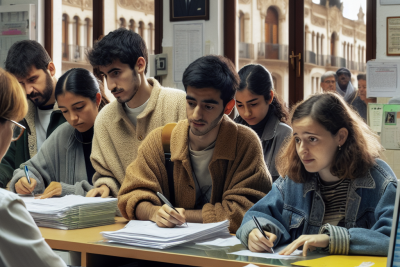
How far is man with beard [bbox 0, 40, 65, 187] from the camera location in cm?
321

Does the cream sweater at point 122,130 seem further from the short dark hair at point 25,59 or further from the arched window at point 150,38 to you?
the arched window at point 150,38

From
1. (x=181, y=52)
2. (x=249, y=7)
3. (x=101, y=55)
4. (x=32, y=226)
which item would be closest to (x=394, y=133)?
(x=249, y=7)

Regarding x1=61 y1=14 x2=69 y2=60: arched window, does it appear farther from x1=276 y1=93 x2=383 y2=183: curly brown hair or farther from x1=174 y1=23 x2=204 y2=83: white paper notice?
x1=276 y1=93 x2=383 y2=183: curly brown hair

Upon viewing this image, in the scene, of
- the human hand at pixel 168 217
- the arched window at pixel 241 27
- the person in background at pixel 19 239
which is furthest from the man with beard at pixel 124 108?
the arched window at pixel 241 27

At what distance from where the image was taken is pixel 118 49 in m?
2.57

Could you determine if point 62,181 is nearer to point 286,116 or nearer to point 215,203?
point 215,203

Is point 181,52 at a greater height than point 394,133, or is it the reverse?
point 181,52

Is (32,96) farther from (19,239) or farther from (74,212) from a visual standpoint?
(19,239)

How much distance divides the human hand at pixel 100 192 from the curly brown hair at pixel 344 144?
0.84m

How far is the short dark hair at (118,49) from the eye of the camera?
2.56 m

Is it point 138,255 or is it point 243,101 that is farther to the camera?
point 243,101

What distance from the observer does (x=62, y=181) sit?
2.75 meters

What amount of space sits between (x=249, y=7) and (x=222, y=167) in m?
2.39

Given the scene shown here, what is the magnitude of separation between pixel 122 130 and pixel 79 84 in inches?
14.7
